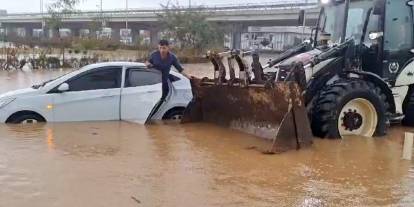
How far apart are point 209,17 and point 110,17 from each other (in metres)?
25.4

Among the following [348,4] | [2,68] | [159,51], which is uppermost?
[348,4]

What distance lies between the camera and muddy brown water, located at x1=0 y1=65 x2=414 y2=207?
5.93 meters

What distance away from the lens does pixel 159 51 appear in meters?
11.1

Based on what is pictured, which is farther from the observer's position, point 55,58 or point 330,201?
point 55,58

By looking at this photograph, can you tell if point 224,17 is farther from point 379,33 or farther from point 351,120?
point 351,120

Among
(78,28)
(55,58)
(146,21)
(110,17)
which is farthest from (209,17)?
(78,28)

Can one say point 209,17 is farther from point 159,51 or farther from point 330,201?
point 330,201

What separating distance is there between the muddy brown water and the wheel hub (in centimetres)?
30

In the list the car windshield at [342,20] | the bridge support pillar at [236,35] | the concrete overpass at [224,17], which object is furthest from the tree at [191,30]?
the car windshield at [342,20]

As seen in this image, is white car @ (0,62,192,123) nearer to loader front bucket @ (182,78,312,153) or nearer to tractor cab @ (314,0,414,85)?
loader front bucket @ (182,78,312,153)

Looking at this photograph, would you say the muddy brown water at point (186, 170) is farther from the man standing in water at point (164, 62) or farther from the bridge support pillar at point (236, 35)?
the bridge support pillar at point (236, 35)

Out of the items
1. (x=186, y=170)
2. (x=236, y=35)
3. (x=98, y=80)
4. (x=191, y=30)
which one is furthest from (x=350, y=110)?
(x=236, y=35)

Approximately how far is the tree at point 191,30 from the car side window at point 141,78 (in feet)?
128

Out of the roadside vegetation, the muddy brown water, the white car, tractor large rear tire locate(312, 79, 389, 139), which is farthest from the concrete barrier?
the roadside vegetation
